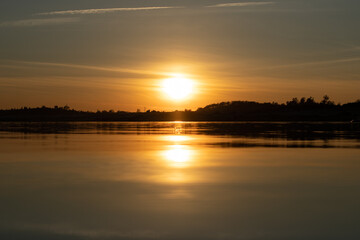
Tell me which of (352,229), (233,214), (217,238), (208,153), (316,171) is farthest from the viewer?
(208,153)

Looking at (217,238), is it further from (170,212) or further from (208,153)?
(208,153)

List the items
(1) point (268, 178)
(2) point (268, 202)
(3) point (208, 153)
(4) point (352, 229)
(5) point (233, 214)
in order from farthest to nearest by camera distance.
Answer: (3) point (208, 153) < (1) point (268, 178) < (2) point (268, 202) < (5) point (233, 214) < (4) point (352, 229)

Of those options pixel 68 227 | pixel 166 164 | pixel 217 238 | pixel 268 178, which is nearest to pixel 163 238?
pixel 217 238

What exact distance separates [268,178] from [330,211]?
513 centimetres

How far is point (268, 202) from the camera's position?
11609 mm

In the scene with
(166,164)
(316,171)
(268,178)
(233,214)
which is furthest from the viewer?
(166,164)

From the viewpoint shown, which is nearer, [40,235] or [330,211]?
[40,235]

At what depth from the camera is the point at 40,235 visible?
8.72 metres

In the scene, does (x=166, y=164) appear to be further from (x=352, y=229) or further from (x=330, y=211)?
(x=352, y=229)

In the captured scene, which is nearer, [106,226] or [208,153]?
[106,226]

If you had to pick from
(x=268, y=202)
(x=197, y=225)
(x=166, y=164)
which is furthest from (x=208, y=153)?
(x=197, y=225)

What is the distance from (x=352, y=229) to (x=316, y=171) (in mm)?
8538

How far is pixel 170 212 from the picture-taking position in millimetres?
10570

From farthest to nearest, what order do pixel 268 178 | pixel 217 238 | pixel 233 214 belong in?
1. pixel 268 178
2. pixel 233 214
3. pixel 217 238
